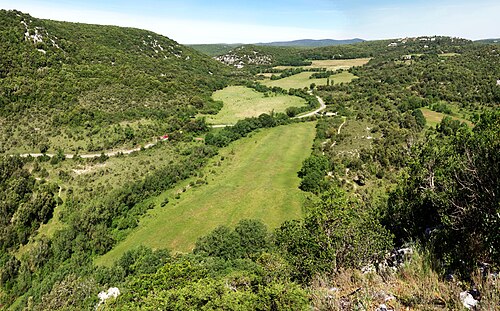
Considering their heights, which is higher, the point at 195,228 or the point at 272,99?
the point at 272,99

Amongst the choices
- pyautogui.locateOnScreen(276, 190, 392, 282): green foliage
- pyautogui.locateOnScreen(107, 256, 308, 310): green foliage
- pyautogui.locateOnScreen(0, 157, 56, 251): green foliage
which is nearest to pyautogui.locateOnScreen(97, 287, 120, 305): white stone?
pyautogui.locateOnScreen(107, 256, 308, 310): green foliage

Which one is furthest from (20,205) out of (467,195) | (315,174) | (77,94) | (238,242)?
(467,195)

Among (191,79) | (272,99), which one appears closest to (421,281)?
(272,99)

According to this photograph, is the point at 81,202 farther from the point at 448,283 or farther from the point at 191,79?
the point at 191,79

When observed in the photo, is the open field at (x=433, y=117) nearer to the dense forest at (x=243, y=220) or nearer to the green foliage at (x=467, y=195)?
the dense forest at (x=243, y=220)

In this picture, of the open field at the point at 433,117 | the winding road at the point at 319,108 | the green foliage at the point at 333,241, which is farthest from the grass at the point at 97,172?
the open field at the point at 433,117

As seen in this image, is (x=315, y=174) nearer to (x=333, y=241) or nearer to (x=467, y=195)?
(x=333, y=241)
